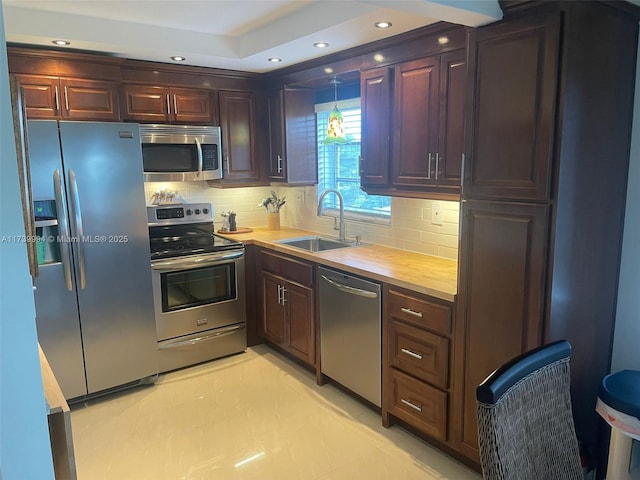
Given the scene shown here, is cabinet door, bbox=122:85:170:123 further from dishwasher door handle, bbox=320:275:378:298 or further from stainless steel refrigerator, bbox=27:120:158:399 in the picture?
dishwasher door handle, bbox=320:275:378:298

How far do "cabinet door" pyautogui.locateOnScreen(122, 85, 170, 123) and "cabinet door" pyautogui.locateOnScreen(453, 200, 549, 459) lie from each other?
2484 mm

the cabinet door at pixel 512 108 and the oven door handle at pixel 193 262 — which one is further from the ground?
the cabinet door at pixel 512 108

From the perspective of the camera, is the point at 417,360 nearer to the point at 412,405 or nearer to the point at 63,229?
the point at 412,405

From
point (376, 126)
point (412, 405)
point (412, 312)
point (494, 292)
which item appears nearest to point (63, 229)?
point (376, 126)

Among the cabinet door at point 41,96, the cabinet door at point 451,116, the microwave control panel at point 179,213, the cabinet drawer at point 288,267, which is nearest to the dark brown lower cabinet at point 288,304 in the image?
the cabinet drawer at point 288,267

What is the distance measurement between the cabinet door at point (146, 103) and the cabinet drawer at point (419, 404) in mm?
2527

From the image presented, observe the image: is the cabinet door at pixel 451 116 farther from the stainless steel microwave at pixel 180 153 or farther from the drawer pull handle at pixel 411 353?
the stainless steel microwave at pixel 180 153

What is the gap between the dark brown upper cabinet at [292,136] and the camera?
3.89 metres

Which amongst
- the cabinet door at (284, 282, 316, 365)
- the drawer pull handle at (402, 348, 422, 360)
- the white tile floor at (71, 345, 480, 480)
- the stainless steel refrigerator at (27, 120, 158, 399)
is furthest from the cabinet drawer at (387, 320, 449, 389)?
the stainless steel refrigerator at (27, 120, 158, 399)

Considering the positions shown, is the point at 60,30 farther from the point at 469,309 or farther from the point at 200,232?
the point at 469,309

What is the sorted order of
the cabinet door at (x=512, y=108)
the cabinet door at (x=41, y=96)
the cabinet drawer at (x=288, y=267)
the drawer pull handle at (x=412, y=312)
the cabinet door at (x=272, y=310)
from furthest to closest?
the cabinet door at (x=272, y=310), the cabinet drawer at (x=288, y=267), the cabinet door at (x=41, y=96), the drawer pull handle at (x=412, y=312), the cabinet door at (x=512, y=108)

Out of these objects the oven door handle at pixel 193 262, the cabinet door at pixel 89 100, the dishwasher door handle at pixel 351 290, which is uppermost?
the cabinet door at pixel 89 100

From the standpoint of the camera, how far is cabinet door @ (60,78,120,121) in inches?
124

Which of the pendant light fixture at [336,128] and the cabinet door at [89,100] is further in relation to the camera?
the pendant light fixture at [336,128]
